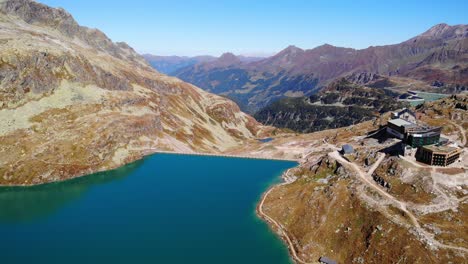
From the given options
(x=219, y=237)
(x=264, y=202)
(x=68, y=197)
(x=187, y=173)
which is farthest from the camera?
(x=187, y=173)

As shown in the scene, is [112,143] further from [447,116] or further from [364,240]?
[447,116]

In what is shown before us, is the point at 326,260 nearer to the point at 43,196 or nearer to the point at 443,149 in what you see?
the point at 443,149

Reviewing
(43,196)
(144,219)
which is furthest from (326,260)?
(43,196)

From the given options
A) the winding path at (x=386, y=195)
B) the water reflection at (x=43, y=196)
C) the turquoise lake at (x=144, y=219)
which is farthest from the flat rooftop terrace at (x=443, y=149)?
the water reflection at (x=43, y=196)

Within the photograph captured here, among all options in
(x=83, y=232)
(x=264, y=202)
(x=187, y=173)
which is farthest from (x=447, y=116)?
(x=83, y=232)

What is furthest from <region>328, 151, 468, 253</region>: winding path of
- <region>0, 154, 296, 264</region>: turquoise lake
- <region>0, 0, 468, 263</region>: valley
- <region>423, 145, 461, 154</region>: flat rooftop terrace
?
<region>0, 154, 296, 264</region>: turquoise lake

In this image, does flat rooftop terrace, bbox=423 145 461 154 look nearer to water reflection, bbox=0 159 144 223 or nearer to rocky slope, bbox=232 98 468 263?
rocky slope, bbox=232 98 468 263
